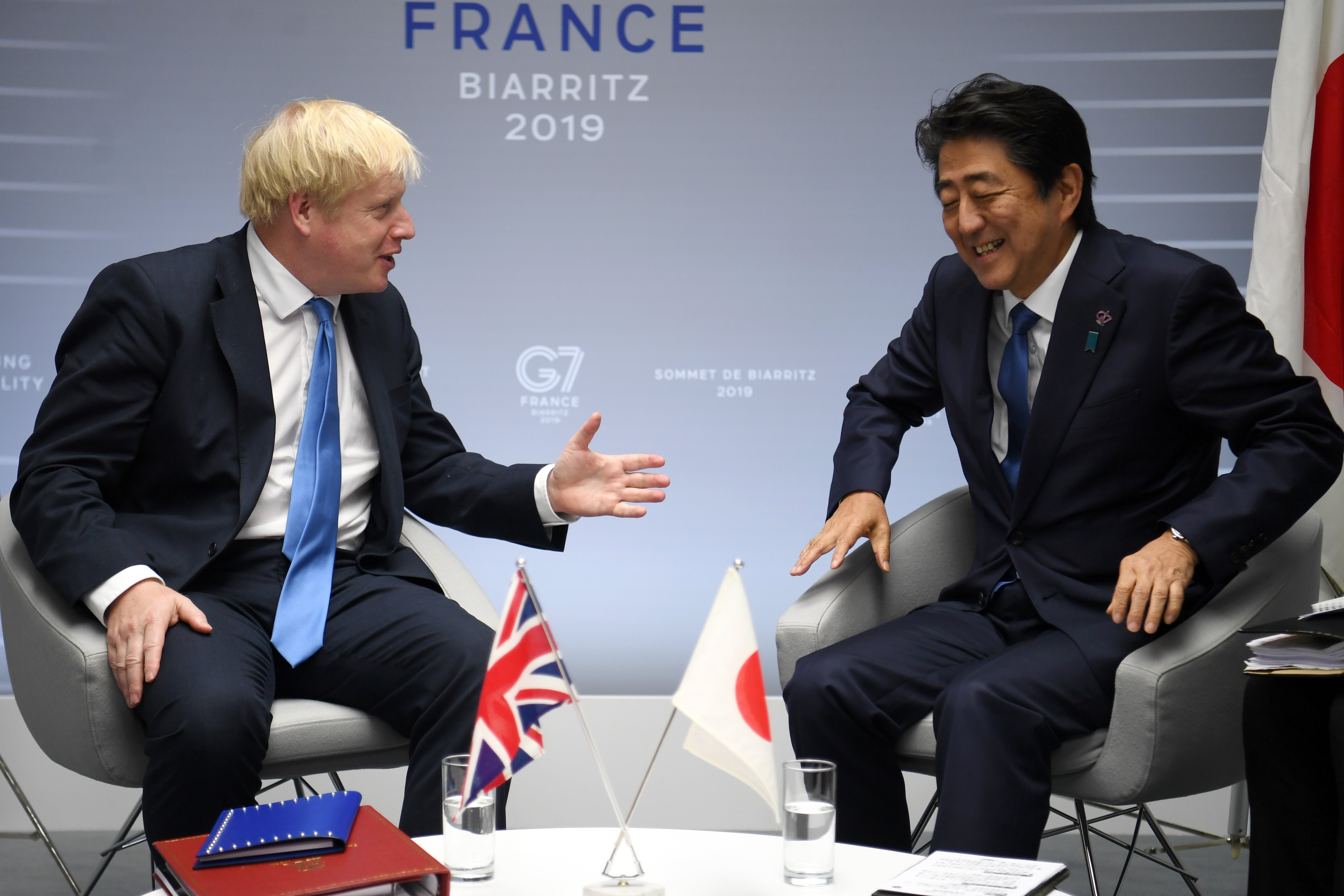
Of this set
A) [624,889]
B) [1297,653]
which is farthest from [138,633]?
[1297,653]

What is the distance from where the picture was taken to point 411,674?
227 cm

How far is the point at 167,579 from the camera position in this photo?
228 cm

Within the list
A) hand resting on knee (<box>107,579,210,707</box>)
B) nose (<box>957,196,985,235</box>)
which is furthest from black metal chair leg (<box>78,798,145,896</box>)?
nose (<box>957,196,985,235</box>)

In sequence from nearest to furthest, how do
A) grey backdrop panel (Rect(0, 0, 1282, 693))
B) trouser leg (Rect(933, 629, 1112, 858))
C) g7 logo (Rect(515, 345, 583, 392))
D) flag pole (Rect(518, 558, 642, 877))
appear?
flag pole (Rect(518, 558, 642, 877)) → trouser leg (Rect(933, 629, 1112, 858)) → grey backdrop panel (Rect(0, 0, 1282, 693)) → g7 logo (Rect(515, 345, 583, 392))

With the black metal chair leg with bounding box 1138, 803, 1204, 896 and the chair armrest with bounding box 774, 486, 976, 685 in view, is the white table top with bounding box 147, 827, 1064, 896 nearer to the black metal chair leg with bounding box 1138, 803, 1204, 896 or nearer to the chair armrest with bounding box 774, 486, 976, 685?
the chair armrest with bounding box 774, 486, 976, 685

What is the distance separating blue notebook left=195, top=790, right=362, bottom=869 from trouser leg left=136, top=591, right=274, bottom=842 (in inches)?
18.8

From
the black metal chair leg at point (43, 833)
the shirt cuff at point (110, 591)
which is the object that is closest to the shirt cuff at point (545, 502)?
the shirt cuff at point (110, 591)

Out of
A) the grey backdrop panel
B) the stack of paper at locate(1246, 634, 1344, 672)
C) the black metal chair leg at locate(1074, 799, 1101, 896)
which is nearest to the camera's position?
the stack of paper at locate(1246, 634, 1344, 672)

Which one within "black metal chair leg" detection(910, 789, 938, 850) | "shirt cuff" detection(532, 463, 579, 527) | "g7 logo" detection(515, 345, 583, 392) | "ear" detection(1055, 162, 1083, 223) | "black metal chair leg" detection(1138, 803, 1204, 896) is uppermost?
"ear" detection(1055, 162, 1083, 223)

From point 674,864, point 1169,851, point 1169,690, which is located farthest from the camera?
point 1169,851

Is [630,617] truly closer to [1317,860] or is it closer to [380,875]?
[1317,860]

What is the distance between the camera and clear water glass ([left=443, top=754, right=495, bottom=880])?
1543 millimetres

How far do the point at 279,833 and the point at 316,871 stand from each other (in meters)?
0.10

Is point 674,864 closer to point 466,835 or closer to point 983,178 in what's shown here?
point 466,835
